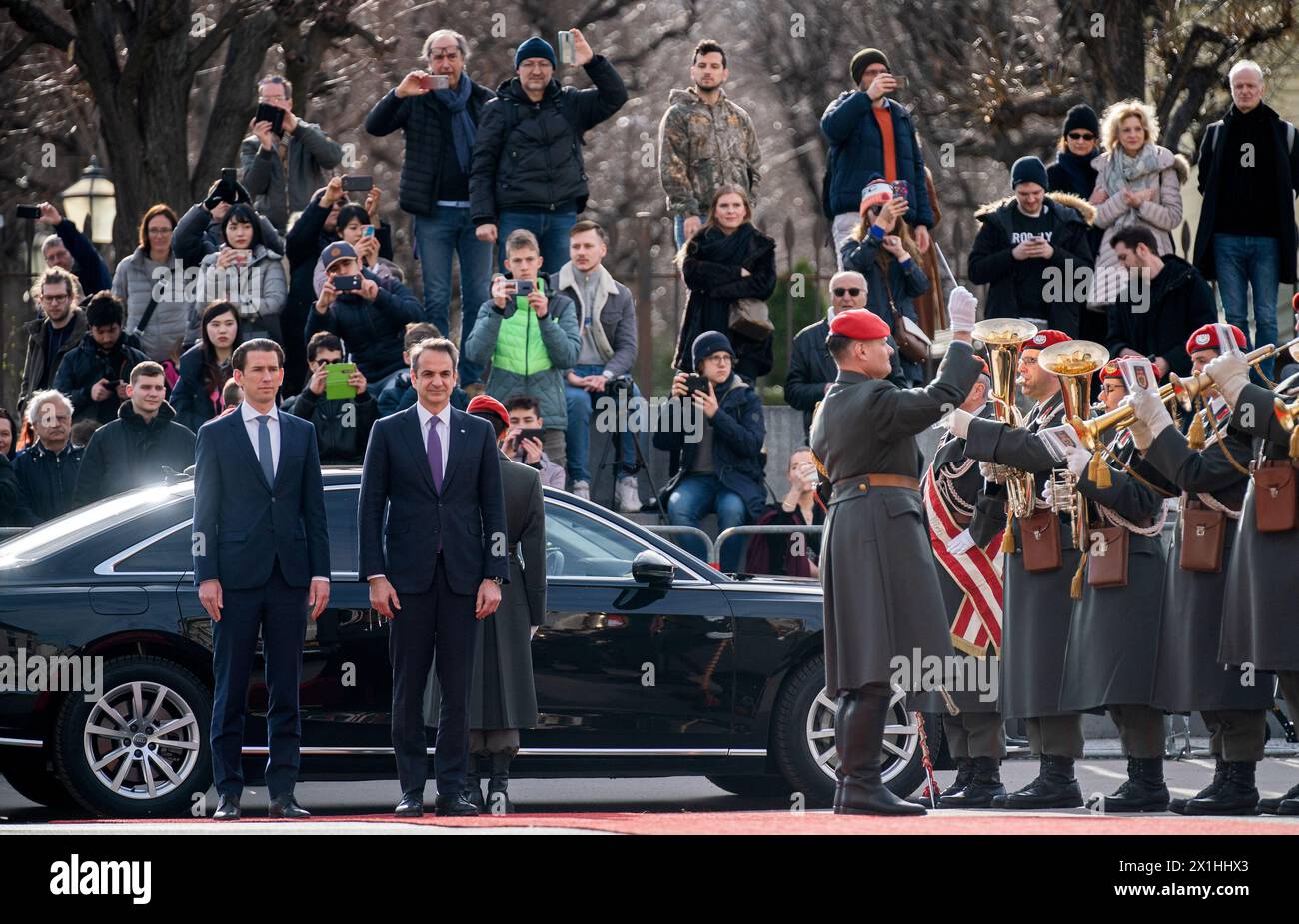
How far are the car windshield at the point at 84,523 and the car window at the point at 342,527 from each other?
0.72m

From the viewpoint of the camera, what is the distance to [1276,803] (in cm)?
1005

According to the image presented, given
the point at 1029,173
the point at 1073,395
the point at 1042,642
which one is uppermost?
the point at 1029,173

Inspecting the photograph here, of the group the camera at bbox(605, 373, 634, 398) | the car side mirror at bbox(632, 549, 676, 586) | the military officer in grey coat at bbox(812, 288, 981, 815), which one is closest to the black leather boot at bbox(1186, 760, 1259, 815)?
the military officer in grey coat at bbox(812, 288, 981, 815)

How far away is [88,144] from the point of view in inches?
1315

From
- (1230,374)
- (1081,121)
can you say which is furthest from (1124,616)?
(1081,121)

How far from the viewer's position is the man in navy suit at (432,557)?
9.98m

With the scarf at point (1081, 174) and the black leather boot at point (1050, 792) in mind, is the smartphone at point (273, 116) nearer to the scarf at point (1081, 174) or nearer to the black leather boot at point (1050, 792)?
the scarf at point (1081, 174)

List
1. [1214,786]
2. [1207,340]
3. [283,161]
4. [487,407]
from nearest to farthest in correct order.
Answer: [1214,786], [1207,340], [487,407], [283,161]

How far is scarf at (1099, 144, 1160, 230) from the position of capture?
16234 millimetres

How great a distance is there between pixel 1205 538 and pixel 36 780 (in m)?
5.76

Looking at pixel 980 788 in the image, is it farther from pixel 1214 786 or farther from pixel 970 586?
pixel 1214 786

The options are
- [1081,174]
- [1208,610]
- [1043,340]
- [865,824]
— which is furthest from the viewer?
[1081,174]

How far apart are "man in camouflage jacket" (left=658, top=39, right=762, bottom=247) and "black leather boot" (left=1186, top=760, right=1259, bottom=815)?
22.2ft

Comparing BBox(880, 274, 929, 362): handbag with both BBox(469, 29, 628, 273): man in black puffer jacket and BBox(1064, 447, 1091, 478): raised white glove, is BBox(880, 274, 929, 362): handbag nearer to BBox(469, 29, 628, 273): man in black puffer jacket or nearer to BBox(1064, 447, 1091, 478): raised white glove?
BBox(469, 29, 628, 273): man in black puffer jacket
